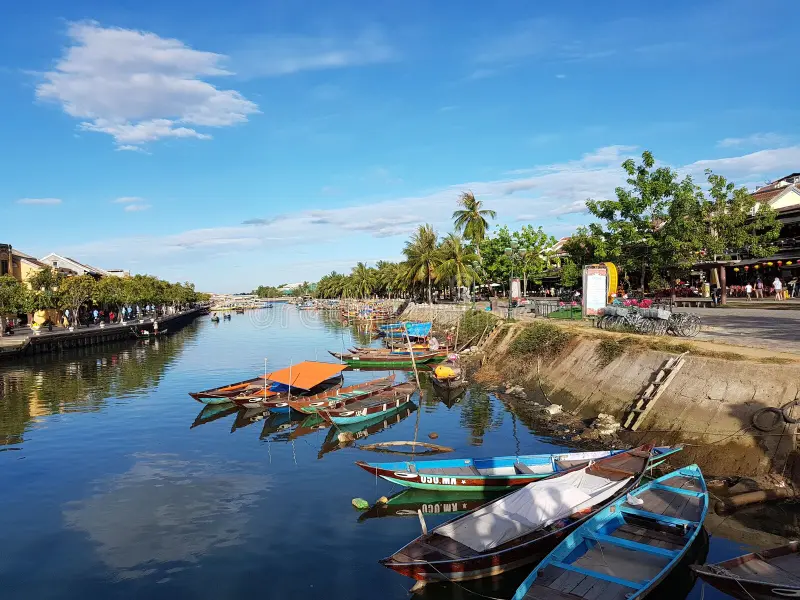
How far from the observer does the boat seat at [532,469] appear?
658 inches

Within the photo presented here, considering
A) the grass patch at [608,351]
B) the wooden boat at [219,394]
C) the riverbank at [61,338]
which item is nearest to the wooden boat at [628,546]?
the grass patch at [608,351]

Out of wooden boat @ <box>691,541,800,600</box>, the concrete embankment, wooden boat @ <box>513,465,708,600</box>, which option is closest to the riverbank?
the concrete embankment

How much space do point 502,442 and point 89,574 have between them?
15.9 metres

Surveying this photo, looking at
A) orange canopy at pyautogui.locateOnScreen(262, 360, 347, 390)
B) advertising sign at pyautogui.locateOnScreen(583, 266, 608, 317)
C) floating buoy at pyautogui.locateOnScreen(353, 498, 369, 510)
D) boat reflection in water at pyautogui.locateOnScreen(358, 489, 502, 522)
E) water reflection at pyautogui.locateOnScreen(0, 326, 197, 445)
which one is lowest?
boat reflection in water at pyautogui.locateOnScreen(358, 489, 502, 522)

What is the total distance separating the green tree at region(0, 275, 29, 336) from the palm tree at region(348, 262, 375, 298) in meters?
91.2

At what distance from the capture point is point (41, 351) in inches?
2272

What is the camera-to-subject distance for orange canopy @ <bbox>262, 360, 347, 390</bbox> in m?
31.5

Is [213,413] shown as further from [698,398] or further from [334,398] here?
[698,398]

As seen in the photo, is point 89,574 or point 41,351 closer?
point 89,574

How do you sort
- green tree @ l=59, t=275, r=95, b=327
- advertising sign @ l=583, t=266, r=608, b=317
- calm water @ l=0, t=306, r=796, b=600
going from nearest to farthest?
calm water @ l=0, t=306, r=796, b=600 < advertising sign @ l=583, t=266, r=608, b=317 < green tree @ l=59, t=275, r=95, b=327

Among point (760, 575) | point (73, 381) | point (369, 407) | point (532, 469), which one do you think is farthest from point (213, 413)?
point (760, 575)

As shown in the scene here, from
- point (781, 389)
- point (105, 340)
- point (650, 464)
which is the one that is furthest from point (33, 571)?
point (105, 340)

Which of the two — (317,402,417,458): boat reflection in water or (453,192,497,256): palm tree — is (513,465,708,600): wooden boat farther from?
(453,192,497,256): palm tree

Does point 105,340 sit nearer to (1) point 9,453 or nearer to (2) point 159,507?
(1) point 9,453
